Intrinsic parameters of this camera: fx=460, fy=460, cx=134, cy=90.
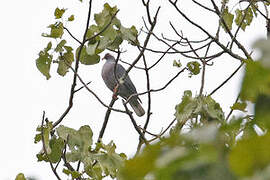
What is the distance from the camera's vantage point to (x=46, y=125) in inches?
116

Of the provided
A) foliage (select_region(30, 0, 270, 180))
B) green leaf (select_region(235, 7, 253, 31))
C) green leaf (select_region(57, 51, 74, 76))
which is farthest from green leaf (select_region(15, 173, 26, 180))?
green leaf (select_region(235, 7, 253, 31))

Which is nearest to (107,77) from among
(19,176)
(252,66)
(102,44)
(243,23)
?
(243,23)

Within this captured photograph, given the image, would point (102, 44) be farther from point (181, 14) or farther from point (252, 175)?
point (252, 175)

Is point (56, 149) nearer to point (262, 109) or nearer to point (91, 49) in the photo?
point (91, 49)

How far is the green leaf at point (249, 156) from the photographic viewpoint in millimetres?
453

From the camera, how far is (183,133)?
0.56m

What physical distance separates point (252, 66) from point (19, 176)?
81.4 inches

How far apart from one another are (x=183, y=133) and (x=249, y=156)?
123 mm

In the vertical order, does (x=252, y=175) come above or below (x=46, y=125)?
below

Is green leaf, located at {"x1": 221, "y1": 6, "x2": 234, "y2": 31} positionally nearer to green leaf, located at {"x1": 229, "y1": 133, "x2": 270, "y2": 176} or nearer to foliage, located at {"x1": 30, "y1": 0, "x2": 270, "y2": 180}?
foliage, located at {"x1": 30, "y1": 0, "x2": 270, "y2": 180}

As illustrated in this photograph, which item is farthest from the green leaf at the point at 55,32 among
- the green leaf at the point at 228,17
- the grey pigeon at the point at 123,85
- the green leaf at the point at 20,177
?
the grey pigeon at the point at 123,85

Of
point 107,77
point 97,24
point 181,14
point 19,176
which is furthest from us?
point 107,77

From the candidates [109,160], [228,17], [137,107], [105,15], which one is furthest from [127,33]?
[137,107]

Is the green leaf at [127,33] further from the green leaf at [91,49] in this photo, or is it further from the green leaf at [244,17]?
the green leaf at [244,17]
